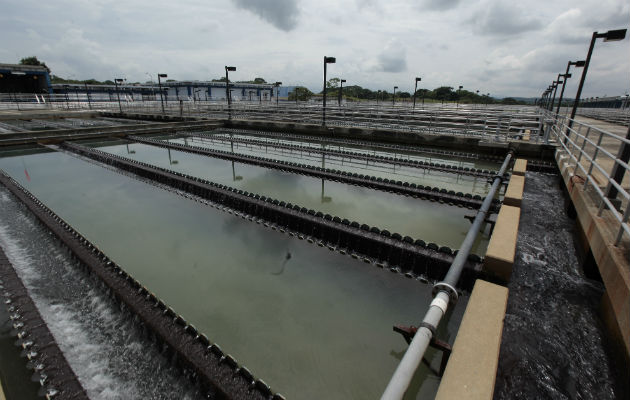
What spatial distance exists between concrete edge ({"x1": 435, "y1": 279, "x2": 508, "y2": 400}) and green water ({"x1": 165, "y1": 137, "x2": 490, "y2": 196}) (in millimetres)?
6253

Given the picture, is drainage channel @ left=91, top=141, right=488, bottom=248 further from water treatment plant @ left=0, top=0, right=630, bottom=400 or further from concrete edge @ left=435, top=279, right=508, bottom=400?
concrete edge @ left=435, top=279, right=508, bottom=400

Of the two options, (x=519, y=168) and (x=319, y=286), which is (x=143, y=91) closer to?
(x=519, y=168)

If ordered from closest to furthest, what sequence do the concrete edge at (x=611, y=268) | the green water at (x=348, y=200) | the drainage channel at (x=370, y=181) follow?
the concrete edge at (x=611, y=268) → the green water at (x=348, y=200) → the drainage channel at (x=370, y=181)

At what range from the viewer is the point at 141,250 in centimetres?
595

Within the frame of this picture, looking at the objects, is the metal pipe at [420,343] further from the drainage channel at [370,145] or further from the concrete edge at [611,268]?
the drainage channel at [370,145]

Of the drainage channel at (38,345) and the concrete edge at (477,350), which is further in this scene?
the drainage channel at (38,345)

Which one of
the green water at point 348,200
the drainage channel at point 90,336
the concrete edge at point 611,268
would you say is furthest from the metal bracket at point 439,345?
the green water at point 348,200

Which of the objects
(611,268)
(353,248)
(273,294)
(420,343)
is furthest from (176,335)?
(611,268)

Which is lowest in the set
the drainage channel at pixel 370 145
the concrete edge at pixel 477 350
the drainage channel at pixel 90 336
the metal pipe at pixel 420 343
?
the drainage channel at pixel 90 336

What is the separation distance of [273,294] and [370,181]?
5.70 meters

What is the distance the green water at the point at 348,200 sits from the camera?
6659mm

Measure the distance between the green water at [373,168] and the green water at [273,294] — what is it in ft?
16.6

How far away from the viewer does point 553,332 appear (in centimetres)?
345

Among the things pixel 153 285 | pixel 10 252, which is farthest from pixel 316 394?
pixel 10 252
